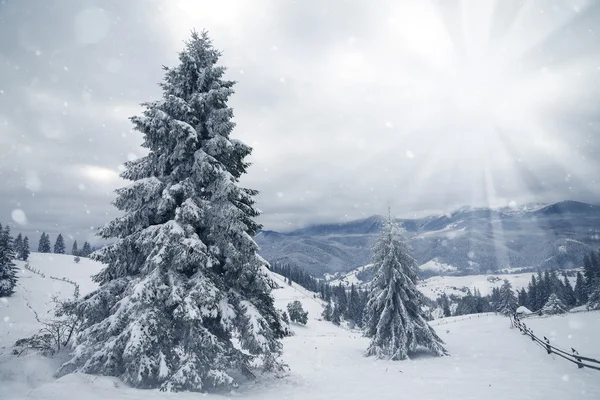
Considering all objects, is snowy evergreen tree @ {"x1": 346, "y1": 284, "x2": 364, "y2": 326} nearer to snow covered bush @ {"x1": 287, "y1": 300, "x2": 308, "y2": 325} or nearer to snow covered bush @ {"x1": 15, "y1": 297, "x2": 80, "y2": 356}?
snow covered bush @ {"x1": 287, "y1": 300, "x2": 308, "y2": 325}

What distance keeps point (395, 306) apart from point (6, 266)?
54.0 metres

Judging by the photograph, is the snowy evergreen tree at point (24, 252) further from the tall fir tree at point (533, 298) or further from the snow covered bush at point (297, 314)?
the tall fir tree at point (533, 298)

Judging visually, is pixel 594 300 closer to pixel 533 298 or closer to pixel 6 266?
pixel 533 298

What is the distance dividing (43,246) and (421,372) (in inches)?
5665

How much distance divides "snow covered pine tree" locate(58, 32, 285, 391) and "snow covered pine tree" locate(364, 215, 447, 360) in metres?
15.6

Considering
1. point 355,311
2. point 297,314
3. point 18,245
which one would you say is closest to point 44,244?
point 18,245

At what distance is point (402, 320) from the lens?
25.5 m

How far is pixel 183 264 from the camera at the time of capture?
11.2m

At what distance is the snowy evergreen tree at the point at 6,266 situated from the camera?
43.3 metres

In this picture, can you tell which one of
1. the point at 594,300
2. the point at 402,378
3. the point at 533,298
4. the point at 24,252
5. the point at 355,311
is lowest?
the point at 355,311

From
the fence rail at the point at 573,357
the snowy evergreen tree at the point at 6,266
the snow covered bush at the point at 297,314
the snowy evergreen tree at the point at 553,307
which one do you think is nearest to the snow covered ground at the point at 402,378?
the fence rail at the point at 573,357

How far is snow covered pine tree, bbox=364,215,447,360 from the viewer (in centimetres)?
2478

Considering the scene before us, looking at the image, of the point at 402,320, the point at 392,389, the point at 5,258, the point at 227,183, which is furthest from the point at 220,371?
the point at 5,258

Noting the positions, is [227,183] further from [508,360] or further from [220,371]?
[508,360]
